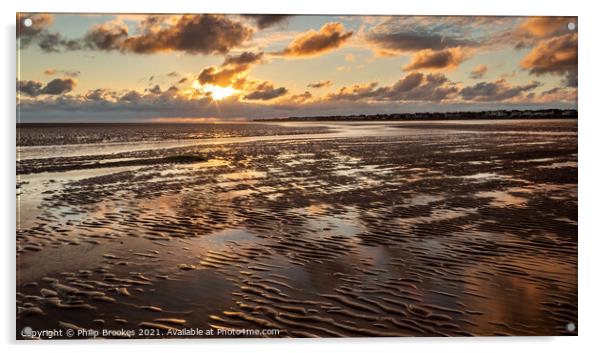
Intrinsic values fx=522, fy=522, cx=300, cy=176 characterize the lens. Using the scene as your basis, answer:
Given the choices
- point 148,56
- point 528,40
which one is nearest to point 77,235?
point 148,56

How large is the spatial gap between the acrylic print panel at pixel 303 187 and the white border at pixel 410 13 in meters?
0.15

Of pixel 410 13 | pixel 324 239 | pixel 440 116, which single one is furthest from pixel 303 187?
pixel 410 13

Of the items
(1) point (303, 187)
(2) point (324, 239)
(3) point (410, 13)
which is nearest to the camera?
(3) point (410, 13)

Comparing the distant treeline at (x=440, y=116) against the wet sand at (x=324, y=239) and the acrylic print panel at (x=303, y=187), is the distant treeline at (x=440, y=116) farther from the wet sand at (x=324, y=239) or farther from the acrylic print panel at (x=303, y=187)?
the wet sand at (x=324, y=239)

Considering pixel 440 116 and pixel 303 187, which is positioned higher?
pixel 440 116

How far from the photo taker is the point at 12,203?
7008mm

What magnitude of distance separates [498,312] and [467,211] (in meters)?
2.06

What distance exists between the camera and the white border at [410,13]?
262 inches

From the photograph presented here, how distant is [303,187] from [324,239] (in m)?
2.01

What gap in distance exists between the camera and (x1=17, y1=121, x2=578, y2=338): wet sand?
252 inches

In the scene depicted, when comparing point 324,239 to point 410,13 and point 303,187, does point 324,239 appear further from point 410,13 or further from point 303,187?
point 410,13

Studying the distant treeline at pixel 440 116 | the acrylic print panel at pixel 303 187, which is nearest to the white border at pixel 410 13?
the acrylic print panel at pixel 303 187

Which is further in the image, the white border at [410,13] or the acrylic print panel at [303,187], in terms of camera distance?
the white border at [410,13]

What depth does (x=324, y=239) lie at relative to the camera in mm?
7816
